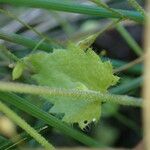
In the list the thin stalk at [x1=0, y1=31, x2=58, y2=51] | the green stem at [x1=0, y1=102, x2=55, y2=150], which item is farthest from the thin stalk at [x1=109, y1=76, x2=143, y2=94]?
the green stem at [x1=0, y1=102, x2=55, y2=150]

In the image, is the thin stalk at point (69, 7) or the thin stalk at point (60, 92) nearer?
the thin stalk at point (60, 92)

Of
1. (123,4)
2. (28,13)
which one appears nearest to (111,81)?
(28,13)

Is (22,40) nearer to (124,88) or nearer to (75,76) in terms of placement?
(75,76)

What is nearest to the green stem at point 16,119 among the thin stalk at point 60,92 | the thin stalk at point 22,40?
the thin stalk at point 60,92

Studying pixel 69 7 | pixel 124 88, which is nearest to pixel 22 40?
pixel 69 7

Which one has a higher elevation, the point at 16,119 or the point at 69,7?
the point at 69,7

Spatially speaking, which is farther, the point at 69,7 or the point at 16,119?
the point at 69,7

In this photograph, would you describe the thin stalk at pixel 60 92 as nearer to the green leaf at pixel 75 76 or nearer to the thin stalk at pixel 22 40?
the green leaf at pixel 75 76

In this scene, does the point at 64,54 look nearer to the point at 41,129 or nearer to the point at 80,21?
the point at 41,129
